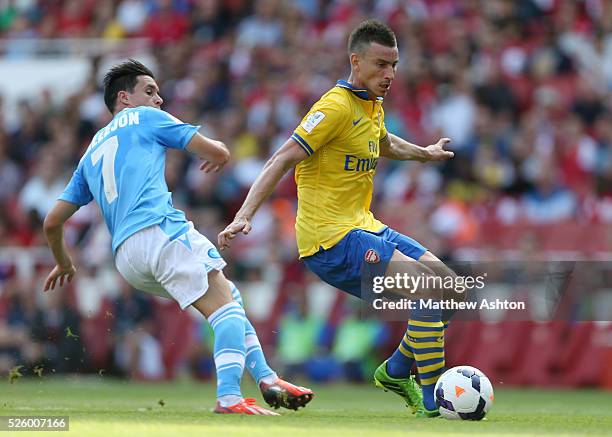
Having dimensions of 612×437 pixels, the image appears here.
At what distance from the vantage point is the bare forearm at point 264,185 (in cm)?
826

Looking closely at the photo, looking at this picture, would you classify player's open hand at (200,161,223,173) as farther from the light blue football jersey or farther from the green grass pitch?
the green grass pitch

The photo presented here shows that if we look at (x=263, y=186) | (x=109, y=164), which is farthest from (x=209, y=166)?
(x=109, y=164)

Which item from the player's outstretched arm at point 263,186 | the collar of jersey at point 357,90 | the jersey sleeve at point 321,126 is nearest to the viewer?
the player's outstretched arm at point 263,186

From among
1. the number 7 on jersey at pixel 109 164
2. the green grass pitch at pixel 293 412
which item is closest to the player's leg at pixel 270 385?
the green grass pitch at pixel 293 412

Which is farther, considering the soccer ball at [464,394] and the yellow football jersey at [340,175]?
the yellow football jersey at [340,175]

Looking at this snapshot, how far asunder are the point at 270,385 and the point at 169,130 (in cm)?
176

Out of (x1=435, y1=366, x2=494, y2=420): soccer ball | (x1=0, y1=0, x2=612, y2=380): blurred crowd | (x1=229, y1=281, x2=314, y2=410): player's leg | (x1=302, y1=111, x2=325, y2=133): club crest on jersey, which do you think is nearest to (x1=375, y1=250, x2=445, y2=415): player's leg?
(x1=435, y1=366, x2=494, y2=420): soccer ball

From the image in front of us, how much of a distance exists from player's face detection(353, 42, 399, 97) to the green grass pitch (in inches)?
87.4

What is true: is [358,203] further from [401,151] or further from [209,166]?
[209,166]

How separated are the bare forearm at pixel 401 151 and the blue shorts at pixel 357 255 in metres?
0.88

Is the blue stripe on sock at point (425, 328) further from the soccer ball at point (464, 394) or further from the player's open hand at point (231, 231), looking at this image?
the player's open hand at point (231, 231)

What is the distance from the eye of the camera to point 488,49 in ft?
58.9

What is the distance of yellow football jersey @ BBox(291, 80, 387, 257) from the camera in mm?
8938

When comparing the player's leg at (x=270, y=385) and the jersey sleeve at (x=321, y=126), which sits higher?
Answer: the jersey sleeve at (x=321, y=126)
